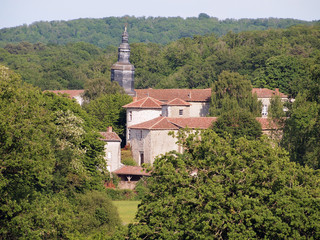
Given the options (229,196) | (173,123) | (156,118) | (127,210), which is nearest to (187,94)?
(156,118)

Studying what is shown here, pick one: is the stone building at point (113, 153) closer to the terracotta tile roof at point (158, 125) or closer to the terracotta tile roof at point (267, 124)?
the terracotta tile roof at point (158, 125)

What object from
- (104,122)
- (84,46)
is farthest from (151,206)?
(84,46)

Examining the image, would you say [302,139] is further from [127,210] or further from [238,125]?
[127,210]

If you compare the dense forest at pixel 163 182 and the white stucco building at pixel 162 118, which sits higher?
the dense forest at pixel 163 182

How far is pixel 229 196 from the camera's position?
23.5 metres

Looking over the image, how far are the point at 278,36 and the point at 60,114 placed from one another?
77.8m

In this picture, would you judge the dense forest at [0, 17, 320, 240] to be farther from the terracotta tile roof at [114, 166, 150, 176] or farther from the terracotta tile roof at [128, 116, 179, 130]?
the terracotta tile roof at [128, 116, 179, 130]

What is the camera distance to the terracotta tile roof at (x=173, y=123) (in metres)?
55.1

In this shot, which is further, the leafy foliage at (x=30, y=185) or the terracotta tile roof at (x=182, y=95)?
the terracotta tile roof at (x=182, y=95)

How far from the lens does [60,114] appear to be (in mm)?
39969

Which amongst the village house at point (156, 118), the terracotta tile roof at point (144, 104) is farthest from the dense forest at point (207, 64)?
the terracotta tile roof at point (144, 104)

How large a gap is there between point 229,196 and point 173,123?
3272cm

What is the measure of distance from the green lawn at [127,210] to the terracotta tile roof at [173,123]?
30.6ft

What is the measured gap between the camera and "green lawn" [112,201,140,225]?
39375 mm
